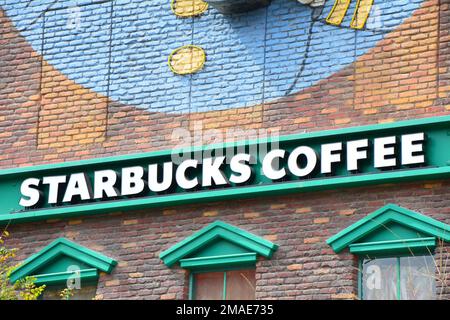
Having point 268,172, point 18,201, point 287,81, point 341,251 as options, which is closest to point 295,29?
point 287,81

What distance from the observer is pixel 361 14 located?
19.5 metres

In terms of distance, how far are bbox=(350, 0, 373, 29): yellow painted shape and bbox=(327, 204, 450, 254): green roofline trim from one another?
114 inches

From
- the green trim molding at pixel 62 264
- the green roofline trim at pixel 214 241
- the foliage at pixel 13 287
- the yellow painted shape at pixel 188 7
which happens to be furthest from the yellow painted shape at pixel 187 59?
the foliage at pixel 13 287

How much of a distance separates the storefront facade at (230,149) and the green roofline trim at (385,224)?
2 cm

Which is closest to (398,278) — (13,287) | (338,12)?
(338,12)

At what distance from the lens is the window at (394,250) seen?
58.3 feet

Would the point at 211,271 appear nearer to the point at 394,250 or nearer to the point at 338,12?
the point at 394,250

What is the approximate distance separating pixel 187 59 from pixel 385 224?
4.39 metres

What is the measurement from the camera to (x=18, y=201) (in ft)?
67.9

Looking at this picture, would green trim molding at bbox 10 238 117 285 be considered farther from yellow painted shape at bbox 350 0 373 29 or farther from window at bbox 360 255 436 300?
yellow painted shape at bbox 350 0 373 29

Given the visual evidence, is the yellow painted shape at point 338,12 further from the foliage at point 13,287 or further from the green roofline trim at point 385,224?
the foliage at point 13,287
